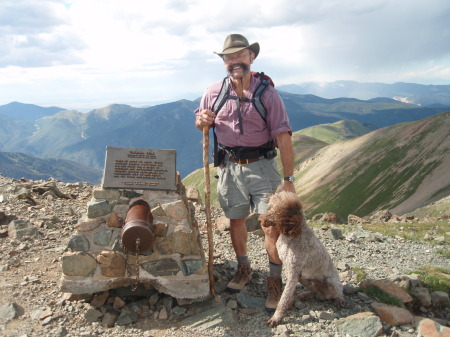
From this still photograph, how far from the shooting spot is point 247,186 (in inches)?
286

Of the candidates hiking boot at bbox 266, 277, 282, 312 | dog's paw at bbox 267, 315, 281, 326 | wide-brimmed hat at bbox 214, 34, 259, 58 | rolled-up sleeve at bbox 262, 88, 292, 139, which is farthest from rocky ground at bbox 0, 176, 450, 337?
wide-brimmed hat at bbox 214, 34, 259, 58

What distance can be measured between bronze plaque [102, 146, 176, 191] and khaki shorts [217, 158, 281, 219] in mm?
1112

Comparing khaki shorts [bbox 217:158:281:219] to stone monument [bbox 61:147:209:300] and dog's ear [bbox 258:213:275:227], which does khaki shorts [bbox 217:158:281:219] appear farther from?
stone monument [bbox 61:147:209:300]

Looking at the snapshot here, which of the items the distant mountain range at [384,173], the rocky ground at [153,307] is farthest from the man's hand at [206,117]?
the distant mountain range at [384,173]

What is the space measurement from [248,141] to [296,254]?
222 cm

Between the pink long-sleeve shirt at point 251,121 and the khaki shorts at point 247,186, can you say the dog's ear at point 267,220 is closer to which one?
the khaki shorts at point 247,186

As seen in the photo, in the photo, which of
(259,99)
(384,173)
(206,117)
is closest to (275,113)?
(259,99)

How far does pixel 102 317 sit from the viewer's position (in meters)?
7.10

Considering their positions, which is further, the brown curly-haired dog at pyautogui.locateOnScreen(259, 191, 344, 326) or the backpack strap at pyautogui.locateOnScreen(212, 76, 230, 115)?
the backpack strap at pyautogui.locateOnScreen(212, 76, 230, 115)

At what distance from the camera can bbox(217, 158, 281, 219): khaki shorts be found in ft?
23.2

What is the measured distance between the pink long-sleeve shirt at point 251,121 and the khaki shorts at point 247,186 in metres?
0.45

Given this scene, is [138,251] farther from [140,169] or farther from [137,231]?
[140,169]

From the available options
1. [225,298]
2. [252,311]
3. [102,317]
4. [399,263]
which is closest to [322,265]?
[252,311]

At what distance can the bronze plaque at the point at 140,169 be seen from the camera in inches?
301
